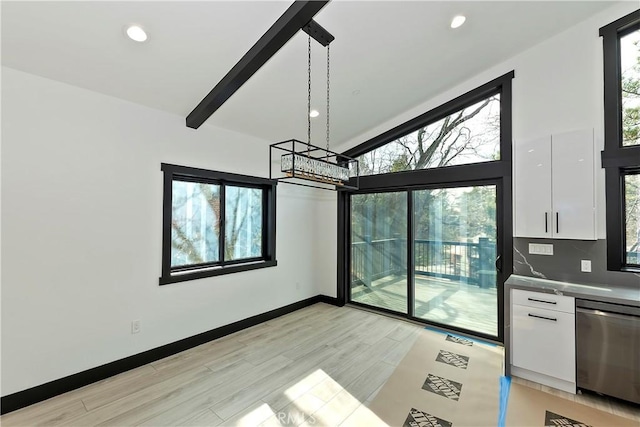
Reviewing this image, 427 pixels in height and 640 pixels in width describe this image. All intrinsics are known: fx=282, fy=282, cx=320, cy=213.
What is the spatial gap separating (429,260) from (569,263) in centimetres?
155

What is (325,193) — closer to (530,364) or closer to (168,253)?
(168,253)

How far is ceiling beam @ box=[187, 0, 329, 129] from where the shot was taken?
6.84 ft

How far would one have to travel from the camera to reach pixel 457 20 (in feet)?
8.59

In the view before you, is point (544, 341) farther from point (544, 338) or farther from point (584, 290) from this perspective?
point (584, 290)

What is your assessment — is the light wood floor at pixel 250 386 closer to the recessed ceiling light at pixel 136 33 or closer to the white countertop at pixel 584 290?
the white countertop at pixel 584 290

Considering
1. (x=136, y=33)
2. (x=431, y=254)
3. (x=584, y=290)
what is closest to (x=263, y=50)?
(x=136, y=33)

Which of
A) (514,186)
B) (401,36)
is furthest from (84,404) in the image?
(514,186)

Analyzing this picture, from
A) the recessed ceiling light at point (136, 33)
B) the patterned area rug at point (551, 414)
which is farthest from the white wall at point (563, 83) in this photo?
the recessed ceiling light at point (136, 33)

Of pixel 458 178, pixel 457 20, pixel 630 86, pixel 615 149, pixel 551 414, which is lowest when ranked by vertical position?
pixel 551 414

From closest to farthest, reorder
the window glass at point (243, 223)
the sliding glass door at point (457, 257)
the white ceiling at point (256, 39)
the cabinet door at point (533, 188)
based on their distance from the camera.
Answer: the white ceiling at point (256, 39)
the cabinet door at point (533, 188)
the sliding glass door at point (457, 257)
the window glass at point (243, 223)

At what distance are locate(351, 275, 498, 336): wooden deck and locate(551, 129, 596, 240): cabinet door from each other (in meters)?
1.16

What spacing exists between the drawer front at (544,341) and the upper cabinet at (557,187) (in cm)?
84

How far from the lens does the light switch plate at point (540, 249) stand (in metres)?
3.14

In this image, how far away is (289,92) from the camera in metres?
3.26
